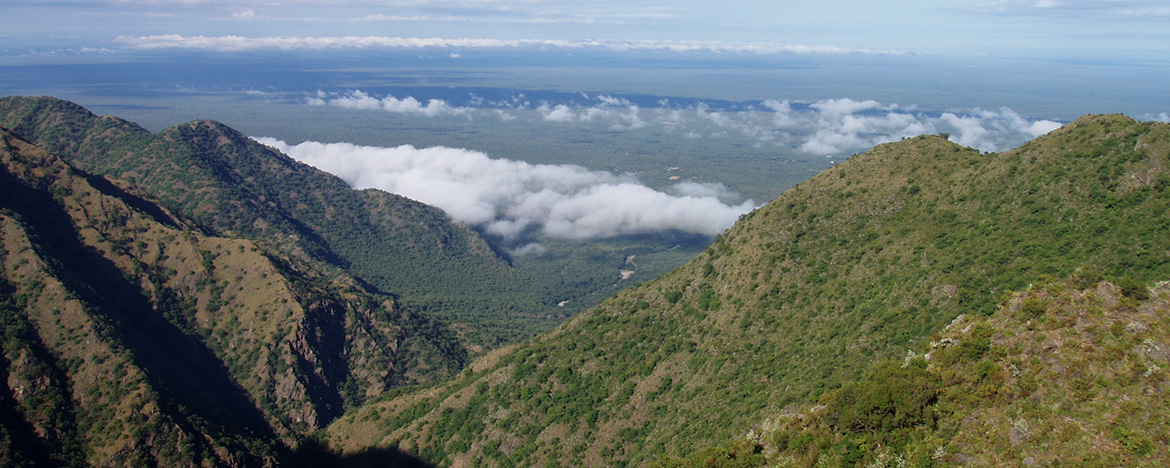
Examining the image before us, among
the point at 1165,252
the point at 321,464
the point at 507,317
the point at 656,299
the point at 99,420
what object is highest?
the point at 1165,252

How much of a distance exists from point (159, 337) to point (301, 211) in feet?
291

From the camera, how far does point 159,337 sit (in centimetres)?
7981

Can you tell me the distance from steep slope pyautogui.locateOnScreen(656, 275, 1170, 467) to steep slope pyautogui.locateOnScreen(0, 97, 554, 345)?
8885cm

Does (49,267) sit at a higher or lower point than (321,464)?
higher

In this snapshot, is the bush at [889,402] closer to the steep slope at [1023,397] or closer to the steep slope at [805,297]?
the steep slope at [1023,397]

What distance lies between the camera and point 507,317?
141m

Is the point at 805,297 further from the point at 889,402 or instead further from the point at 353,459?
the point at 353,459

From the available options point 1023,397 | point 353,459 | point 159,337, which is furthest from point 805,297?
point 159,337

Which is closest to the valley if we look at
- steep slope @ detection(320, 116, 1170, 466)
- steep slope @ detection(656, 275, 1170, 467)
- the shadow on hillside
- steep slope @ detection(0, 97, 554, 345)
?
steep slope @ detection(656, 275, 1170, 467)

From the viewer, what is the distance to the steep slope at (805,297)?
42500mm

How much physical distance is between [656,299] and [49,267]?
217 feet

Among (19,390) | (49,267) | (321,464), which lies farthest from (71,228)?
(321,464)

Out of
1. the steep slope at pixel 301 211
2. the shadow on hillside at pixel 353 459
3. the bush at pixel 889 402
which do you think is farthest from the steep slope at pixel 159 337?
the bush at pixel 889 402

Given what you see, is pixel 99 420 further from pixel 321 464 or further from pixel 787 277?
A: pixel 787 277
